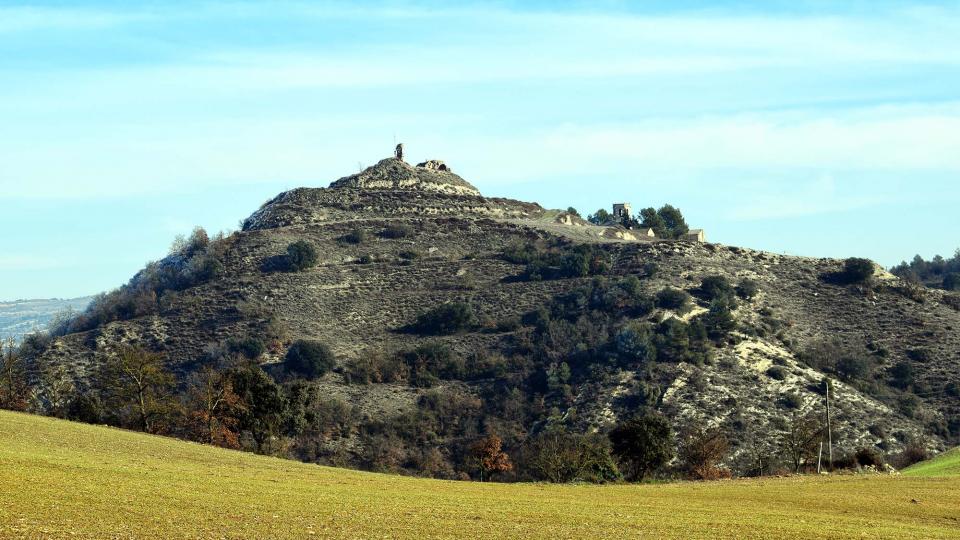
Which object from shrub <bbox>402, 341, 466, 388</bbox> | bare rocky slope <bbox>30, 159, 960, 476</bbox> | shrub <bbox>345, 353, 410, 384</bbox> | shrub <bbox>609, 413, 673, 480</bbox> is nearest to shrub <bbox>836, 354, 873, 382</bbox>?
bare rocky slope <bbox>30, 159, 960, 476</bbox>

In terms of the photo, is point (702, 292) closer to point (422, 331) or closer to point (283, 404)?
point (422, 331)

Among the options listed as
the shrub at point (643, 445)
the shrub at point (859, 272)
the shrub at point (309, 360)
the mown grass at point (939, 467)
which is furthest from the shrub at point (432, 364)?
the mown grass at point (939, 467)

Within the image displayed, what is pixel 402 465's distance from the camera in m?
89.8

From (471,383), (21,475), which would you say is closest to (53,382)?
(471,383)

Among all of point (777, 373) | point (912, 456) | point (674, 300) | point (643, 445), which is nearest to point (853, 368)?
point (777, 373)

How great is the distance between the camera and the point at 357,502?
41.4 metres

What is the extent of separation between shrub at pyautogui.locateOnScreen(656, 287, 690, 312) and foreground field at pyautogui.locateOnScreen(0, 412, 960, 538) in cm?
5496

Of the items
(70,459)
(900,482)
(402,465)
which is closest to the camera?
(70,459)

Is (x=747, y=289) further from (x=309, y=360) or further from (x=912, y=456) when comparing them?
(x=309, y=360)

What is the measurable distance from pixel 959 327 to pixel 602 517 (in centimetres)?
8518

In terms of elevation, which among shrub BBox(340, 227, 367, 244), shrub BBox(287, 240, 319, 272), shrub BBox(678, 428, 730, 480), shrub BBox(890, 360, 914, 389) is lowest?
shrub BBox(678, 428, 730, 480)

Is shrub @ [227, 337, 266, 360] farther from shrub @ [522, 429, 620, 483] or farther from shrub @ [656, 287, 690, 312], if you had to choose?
shrub @ [656, 287, 690, 312]

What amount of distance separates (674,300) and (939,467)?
4972 cm

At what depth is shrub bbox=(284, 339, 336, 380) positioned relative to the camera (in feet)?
349
